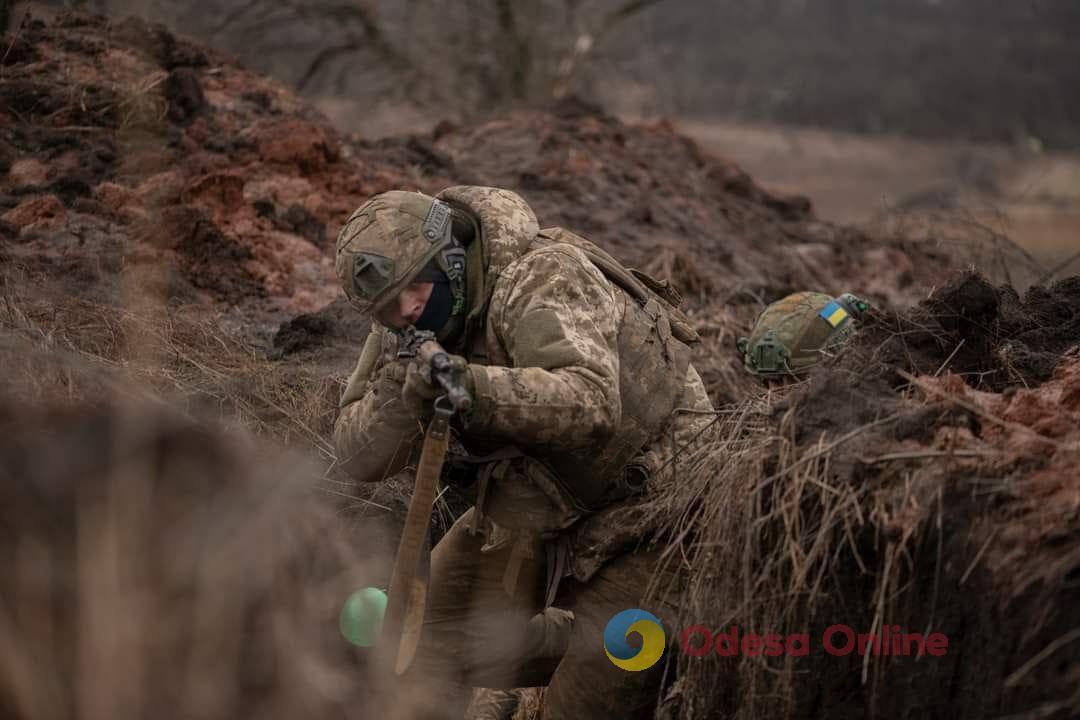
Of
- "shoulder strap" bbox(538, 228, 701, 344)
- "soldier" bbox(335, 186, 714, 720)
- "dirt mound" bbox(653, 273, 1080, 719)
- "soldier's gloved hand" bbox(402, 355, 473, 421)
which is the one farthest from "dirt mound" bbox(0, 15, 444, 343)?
"dirt mound" bbox(653, 273, 1080, 719)

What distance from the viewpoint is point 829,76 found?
36.9 m

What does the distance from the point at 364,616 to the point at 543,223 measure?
15.9ft

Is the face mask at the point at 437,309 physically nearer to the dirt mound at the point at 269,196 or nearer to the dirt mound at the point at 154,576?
the dirt mound at the point at 154,576

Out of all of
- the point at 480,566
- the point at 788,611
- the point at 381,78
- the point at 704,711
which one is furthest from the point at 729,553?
the point at 381,78

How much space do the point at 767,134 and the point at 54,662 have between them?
30.6 m

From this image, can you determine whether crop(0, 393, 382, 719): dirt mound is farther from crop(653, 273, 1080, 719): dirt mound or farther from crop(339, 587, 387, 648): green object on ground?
crop(653, 273, 1080, 719): dirt mound

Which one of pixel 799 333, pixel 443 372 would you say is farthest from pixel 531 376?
pixel 799 333

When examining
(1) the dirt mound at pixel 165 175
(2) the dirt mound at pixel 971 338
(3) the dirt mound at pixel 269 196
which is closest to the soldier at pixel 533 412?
(2) the dirt mound at pixel 971 338

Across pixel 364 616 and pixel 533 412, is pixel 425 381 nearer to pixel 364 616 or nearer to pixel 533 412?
pixel 533 412

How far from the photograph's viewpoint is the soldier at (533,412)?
3396 millimetres

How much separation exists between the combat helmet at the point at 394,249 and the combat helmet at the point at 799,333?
1.71 m

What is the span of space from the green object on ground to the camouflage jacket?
1.82 feet

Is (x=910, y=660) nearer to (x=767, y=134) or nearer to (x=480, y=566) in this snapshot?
(x=480, y=566)

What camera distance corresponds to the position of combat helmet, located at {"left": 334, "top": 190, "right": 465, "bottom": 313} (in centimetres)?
352
